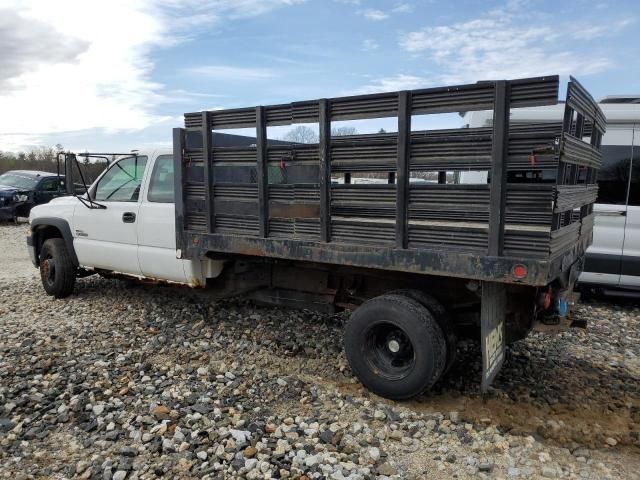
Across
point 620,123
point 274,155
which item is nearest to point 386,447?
point 274,155

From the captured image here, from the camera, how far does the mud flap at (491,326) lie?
11.4ft

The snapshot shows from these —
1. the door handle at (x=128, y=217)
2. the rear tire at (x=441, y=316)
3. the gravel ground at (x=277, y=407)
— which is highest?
the door handle at (x=128, y=217)

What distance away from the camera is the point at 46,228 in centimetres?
689

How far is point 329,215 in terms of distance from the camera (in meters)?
3.87

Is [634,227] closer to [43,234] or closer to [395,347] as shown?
[395,347]

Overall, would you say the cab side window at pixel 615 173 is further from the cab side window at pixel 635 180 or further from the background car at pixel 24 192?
the background car at pixel 24 192

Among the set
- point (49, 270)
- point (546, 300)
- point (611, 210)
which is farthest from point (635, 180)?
point (49, 270)

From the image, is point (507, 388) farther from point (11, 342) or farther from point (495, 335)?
point (11, 342)

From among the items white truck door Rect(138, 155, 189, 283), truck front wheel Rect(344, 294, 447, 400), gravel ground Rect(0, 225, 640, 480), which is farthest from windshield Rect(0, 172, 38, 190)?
truck front wheel Rect(344, 294, 447, 400)

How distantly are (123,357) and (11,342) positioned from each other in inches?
51.9

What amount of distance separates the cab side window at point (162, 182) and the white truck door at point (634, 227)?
18.3 feet

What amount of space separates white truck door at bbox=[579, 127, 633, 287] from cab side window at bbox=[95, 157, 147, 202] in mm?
5659

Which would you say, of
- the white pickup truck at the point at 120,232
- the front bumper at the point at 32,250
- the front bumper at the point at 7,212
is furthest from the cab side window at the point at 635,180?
the front bumper at the point at 7,212

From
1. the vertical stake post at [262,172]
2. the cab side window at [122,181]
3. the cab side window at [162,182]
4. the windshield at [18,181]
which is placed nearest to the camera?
the vertical stake post at [262,172]
